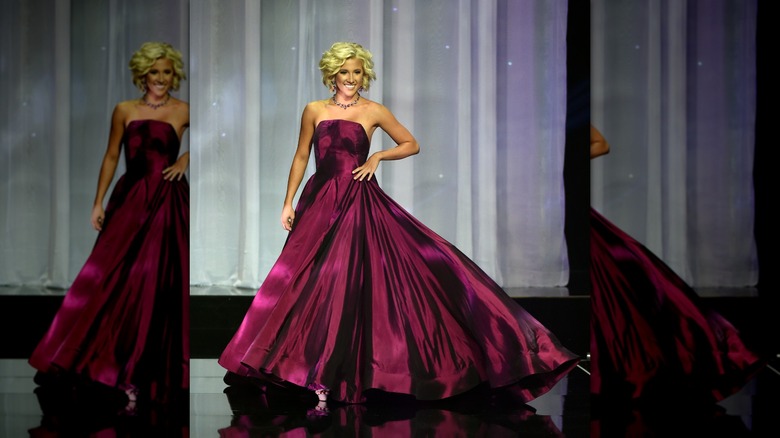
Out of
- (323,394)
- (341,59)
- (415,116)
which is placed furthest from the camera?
(415,116)

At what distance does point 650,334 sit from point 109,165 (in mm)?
2128

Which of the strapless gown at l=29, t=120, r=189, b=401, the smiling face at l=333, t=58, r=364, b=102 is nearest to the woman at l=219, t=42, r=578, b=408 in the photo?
the smiling face at l=333, t=58, r=364, b=102

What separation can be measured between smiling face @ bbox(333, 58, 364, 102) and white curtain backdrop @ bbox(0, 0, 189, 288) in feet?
2.61

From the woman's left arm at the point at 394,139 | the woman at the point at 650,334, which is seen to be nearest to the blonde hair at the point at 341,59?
the woman's left arm at the point at 394,139

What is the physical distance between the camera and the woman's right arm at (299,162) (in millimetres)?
3930

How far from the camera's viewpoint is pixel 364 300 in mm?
3680

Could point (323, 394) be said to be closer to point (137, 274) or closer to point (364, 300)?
point (364, 300)

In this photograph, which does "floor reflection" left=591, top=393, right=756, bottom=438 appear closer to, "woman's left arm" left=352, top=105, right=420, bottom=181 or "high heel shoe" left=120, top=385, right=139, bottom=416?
"woman's left arm" left=352, top=105, right=420, bottom=181

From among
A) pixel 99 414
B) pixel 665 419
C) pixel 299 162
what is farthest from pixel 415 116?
pixel 99 414

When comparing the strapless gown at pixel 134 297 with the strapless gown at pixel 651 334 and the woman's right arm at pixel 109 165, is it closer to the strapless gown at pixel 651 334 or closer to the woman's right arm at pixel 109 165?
the woman's right arm at pixel 109 165

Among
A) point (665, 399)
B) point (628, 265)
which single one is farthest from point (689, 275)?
point (665, 399)

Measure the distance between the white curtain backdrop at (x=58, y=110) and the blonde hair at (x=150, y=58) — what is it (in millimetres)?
23

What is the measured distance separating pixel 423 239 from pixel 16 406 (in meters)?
1.71

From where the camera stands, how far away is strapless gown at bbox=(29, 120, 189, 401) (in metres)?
3.31
